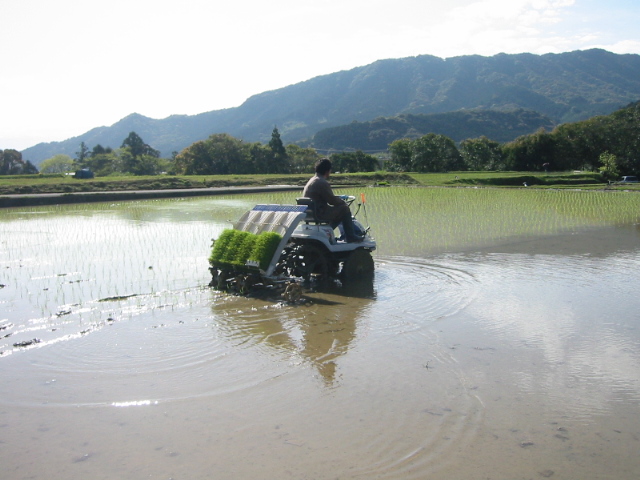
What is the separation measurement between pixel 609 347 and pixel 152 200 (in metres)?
27.1

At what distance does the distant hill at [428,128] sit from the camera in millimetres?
161750

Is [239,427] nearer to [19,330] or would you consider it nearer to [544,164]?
[19,330]

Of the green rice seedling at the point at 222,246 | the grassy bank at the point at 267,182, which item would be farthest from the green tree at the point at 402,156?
the green rice seedling at the point at 222,246

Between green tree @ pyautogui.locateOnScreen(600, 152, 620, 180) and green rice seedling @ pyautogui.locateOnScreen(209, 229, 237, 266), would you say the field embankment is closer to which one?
green tree @ pyautogui.locateOnScreen(600, 152, 620, 180)

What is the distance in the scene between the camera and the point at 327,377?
18.1 feet

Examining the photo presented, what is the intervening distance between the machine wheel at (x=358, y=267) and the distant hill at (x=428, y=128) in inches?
5908

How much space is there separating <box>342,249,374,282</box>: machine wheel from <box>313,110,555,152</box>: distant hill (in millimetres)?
150052

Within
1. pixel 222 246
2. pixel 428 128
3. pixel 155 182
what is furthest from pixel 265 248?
pixel 428 128

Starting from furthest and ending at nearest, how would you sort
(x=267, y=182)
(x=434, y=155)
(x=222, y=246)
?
1. (x=434, y=155)
2. (x=267, y=182)
3. (x=222, y=246)

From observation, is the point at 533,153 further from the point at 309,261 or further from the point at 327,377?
the point at 327,377

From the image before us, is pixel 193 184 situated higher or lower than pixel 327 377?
higher

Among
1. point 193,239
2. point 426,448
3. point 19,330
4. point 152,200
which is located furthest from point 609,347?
point 152,200

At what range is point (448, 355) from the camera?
6031mm

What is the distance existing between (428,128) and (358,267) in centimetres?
16962
